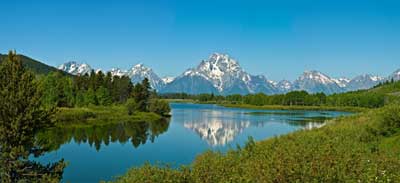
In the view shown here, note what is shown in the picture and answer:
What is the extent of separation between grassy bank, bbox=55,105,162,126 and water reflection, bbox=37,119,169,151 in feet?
14.6

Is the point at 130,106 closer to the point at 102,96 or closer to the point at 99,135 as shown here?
the point at 102,96

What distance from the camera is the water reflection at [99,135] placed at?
64.0 meters

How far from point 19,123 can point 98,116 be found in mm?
76497

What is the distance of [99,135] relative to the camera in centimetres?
7275

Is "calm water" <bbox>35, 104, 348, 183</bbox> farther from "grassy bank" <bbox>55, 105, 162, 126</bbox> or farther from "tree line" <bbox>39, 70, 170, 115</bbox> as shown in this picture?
"tree line" <bbox>39, 70, 170, 115</bbox>

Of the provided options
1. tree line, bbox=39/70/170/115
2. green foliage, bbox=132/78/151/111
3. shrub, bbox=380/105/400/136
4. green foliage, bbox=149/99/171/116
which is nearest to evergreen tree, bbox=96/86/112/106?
tree line, bbox=39/70/170/115

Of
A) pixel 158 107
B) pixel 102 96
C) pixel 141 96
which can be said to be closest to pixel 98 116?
pixel 102 96

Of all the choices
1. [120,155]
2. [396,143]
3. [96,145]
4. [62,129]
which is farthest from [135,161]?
[62,129]

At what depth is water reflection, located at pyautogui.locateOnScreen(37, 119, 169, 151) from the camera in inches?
2519

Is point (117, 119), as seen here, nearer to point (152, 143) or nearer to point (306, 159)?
point (152, 143)

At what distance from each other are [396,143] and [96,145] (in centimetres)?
4392

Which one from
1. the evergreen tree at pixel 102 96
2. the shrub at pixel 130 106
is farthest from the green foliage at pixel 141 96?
the evergreen tree at pixel 102 96

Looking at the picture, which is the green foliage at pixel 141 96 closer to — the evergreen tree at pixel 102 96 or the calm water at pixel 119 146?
the evergreen tree at pixel 102 96

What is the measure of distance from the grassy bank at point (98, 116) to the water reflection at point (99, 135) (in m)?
4.45
